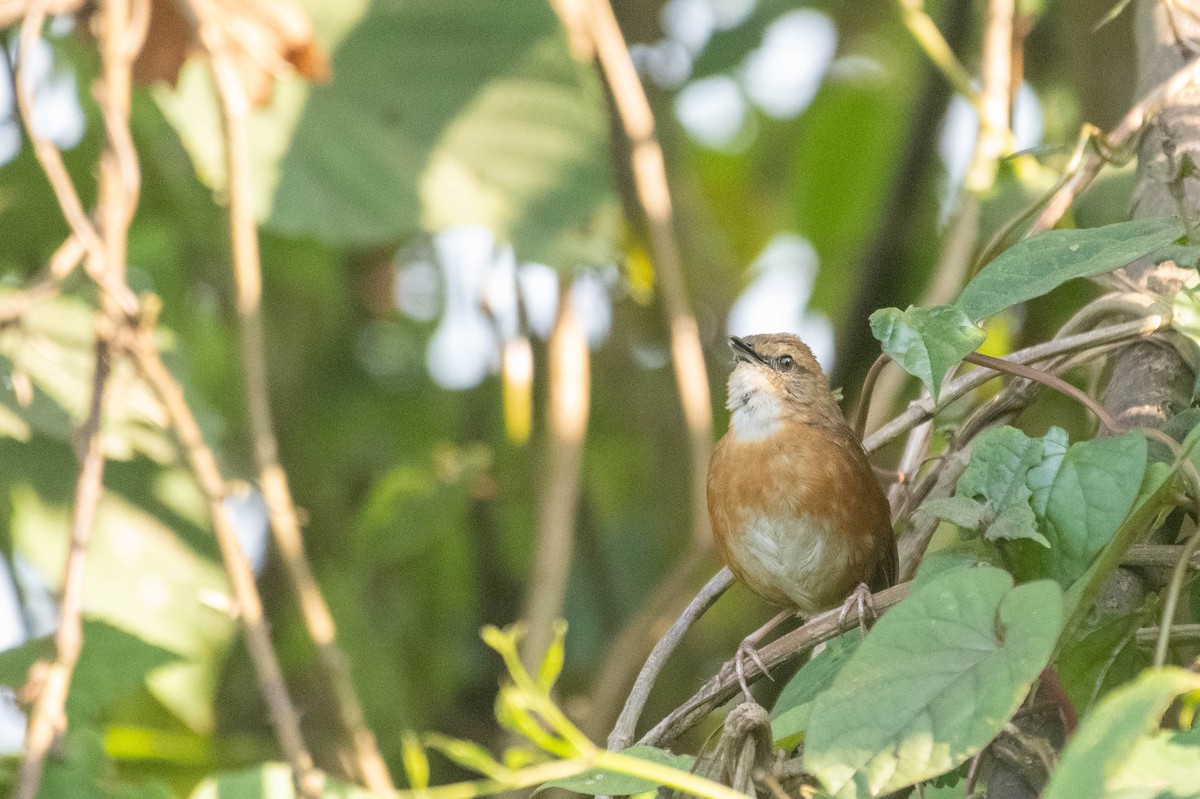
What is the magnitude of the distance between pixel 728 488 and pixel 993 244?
0.85 m

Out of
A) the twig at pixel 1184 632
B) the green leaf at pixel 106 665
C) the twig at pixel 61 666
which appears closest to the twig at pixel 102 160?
the twig at pixel 61 666

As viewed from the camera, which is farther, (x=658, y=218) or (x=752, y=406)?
(x=658, y=218)

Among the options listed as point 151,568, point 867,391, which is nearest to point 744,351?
point 867,391

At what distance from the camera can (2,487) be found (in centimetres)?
334

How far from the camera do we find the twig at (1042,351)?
184 centimetres

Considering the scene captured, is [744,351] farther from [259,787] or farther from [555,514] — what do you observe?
[259,787]

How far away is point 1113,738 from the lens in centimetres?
116

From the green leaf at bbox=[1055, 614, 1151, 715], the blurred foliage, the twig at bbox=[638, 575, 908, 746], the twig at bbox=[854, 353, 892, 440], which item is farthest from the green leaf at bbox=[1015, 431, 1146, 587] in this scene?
the twig at bbox=[854, 353, 892, 440]

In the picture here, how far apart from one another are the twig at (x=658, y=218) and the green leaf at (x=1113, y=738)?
7.09 feet

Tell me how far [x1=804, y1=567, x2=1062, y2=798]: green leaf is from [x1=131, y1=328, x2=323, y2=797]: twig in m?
1.09

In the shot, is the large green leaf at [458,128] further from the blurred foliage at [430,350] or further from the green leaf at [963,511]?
the green leaf at [963,511]

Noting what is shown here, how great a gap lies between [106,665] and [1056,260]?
6.06 feet

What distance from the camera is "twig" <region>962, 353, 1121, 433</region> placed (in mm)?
1797

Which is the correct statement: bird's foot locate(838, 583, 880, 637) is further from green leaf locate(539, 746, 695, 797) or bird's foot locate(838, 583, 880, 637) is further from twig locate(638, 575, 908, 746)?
green leaf locate(539, 746, 695, 797)
